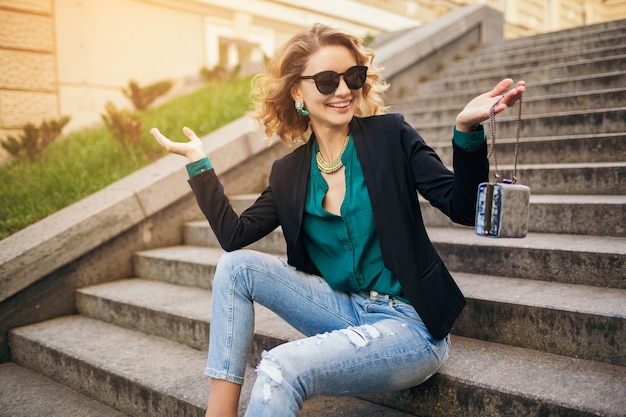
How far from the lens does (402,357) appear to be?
5.89 ft

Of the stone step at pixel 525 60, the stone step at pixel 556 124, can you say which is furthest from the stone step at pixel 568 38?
the stone step at pixel 556 124

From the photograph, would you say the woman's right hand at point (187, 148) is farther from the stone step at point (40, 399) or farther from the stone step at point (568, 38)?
the stone step at point (568, 38)

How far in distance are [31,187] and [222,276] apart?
3.63 m

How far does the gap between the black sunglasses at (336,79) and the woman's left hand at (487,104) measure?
0.59 m

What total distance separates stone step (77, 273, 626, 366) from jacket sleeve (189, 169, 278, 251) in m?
0.61

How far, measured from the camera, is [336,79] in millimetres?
2123

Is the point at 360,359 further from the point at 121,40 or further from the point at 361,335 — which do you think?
the point at 121,40

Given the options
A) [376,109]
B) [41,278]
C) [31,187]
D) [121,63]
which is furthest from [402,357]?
[121,63]

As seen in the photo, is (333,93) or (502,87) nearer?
(502,87)

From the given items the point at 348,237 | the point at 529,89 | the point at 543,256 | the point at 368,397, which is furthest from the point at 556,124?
the point at 368,397

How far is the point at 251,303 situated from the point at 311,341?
0.40 meters

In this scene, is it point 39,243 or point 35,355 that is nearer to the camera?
point 35,355

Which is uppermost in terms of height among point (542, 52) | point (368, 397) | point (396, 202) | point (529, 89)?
point (542, 52)

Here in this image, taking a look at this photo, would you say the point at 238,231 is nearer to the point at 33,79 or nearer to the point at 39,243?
the point at 39,243
